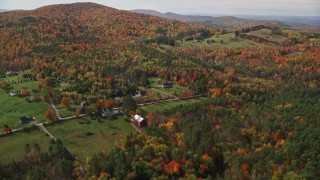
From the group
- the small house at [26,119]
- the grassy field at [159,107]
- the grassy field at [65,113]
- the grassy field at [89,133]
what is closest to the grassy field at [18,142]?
the grassy field at [89,133]

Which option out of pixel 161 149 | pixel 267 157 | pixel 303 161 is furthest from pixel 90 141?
pixel 303 161

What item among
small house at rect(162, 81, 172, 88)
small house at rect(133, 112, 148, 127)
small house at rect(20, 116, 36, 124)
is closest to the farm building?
small house at rect(133, 112, 148, 127)

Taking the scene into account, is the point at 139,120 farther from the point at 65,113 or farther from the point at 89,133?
the point at 65,113

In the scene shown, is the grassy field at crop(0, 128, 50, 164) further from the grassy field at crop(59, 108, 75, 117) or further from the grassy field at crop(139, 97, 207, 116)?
the grassy field at crop(139, 97, 207, 116)

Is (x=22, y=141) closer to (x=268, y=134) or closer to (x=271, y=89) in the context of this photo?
(x=268, y=134)

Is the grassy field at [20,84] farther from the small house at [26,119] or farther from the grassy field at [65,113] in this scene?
the small house at [26,119]

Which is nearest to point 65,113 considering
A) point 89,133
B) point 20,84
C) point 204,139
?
point 89,133
